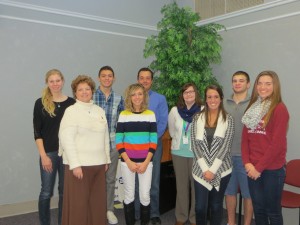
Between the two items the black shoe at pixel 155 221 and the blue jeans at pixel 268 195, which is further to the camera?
the black shoe at pixel 155 221

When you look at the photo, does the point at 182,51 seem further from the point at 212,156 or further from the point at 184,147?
the point at 212,156

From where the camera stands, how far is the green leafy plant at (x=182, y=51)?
3.75m

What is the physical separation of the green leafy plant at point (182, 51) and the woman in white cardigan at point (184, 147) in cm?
65

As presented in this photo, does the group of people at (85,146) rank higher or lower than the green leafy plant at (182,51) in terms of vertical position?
lower

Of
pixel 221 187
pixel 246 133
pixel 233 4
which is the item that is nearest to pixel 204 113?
pixel 246 133

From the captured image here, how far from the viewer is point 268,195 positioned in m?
2.29

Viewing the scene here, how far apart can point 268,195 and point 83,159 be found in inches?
59.5

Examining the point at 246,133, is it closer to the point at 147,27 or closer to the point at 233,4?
the point at 233,4

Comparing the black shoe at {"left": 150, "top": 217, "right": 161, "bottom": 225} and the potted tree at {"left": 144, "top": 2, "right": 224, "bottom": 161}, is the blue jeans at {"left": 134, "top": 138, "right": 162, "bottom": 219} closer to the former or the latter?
the black shoe at {"left": 150, "top": 217, "right": 161, "bottom": 225}

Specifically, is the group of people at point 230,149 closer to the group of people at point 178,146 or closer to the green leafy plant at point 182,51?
the group of people at point 178,146

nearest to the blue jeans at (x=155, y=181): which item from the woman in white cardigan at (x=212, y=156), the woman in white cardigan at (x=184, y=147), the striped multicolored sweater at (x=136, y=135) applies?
the woman in white cardigan at (x=184, y=147)

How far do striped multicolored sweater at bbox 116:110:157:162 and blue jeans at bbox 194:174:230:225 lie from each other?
1.92ft

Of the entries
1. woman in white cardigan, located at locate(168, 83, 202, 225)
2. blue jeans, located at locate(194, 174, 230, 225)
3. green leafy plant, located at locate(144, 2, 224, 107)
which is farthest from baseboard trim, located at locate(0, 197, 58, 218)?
blue jeans, located at locate(194, 174, 230, 225)

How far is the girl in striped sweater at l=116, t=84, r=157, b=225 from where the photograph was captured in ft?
9.28
